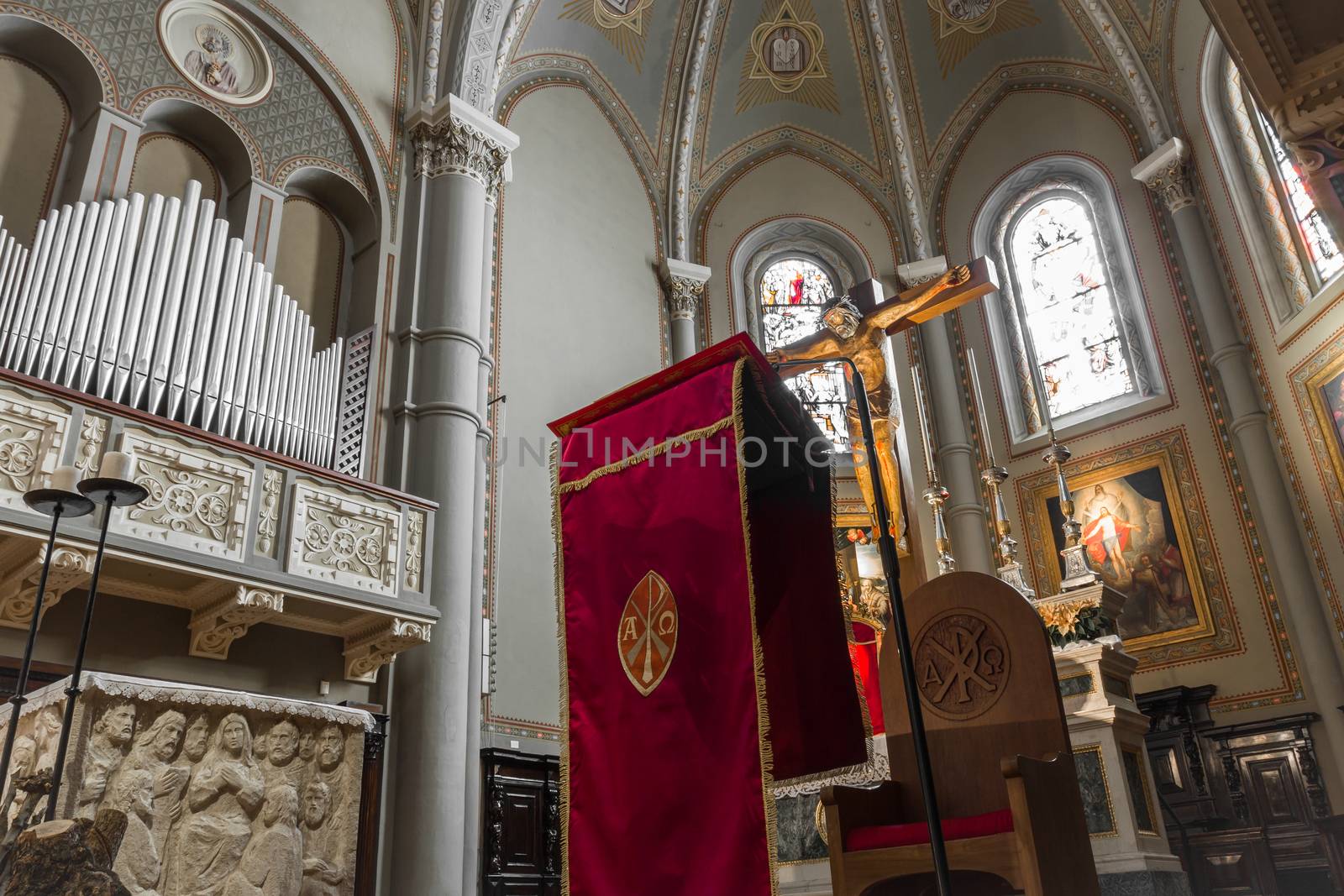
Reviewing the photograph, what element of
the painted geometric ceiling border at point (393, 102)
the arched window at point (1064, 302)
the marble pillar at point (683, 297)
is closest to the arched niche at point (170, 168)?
the painted geometric ceiling border at point (393, 102)

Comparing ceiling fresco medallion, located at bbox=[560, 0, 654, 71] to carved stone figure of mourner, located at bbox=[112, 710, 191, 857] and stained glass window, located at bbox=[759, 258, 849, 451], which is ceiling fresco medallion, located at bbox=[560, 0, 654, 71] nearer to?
stained glass window, located at bbox=[759, 258, 849, 451]

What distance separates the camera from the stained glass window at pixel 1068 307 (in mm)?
12305

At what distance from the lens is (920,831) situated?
3766 millimetres

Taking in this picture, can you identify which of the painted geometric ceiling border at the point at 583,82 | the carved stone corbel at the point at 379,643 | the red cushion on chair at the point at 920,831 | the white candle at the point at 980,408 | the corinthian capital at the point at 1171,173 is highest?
the painted geometric ceiling border at the point at 583,82

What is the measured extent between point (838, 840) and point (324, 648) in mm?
4514

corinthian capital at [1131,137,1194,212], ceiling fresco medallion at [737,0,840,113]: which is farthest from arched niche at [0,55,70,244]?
corinthian capital at [1131,137,1194,212]

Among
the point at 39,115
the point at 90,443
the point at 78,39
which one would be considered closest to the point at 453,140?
the point at 78,39

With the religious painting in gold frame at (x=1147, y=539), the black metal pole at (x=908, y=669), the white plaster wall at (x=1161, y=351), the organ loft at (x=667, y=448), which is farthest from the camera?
the religious painting in gold frame at (x=1147, y=539)

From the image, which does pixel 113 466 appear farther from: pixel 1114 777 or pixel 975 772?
pixel 1114 777

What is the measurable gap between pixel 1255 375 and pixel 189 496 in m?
9.94

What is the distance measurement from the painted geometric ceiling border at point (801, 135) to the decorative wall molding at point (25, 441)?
9.27 meters

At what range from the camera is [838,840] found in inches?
153

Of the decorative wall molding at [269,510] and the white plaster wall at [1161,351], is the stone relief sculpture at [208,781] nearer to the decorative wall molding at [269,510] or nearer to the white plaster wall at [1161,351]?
the decorative wall molding at [269,510]

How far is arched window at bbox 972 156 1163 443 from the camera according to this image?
12109mm
